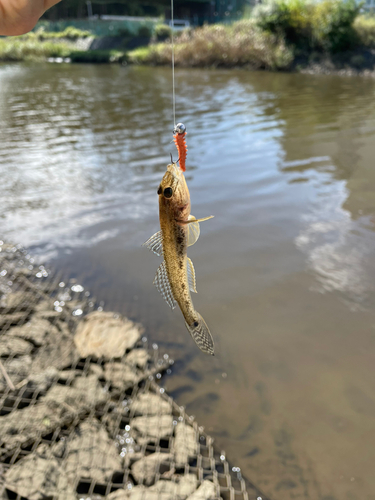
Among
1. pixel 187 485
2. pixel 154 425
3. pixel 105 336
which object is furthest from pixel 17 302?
pixel 187 485

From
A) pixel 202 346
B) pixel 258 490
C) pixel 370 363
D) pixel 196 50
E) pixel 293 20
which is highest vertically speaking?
pixel 293 20

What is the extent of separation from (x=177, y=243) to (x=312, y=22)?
110 feet

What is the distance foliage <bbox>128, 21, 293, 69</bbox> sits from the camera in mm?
28641

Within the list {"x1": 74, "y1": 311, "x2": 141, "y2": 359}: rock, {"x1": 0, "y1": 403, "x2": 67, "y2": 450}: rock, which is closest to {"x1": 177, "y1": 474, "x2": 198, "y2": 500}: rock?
{"x1": 0, "y1": 403, "x2": 67, "y2": 450}: rock

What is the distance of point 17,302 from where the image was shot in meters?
5.67

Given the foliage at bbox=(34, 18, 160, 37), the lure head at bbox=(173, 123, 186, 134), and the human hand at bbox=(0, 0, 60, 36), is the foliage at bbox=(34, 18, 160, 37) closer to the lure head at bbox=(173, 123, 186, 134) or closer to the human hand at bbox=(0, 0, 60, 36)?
the human hand at bbox=(0, 0, 60, 36)

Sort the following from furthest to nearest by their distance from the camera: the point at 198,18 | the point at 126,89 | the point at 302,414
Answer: the point at 198,18 < the point at 126,89 < the point at 302,414

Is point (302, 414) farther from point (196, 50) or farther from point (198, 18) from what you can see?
point (198, 18)

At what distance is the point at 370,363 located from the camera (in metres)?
4.65

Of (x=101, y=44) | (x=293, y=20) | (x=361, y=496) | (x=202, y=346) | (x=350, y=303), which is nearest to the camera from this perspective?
(x=202, y=346)

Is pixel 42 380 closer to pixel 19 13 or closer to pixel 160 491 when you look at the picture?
pixel 160 491

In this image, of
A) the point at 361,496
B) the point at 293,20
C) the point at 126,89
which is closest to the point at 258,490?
the point at 361,496

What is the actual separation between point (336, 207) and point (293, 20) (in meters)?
27.7

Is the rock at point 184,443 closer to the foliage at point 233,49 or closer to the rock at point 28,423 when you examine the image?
the rock at point 28,423
